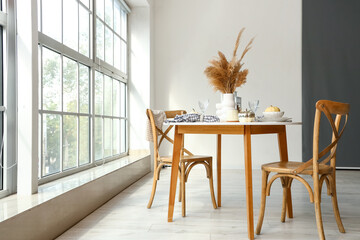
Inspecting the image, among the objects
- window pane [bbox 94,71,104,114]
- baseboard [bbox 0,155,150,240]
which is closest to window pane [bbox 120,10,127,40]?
window pane [bbox 94,71,104,114]

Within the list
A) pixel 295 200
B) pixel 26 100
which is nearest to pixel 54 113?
pixel 26 100

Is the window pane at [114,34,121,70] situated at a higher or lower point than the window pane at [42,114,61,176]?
higher

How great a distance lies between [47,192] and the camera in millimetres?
2273

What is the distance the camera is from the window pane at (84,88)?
3405 mm

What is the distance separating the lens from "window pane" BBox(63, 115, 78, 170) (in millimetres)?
3016

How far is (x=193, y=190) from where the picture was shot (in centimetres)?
375

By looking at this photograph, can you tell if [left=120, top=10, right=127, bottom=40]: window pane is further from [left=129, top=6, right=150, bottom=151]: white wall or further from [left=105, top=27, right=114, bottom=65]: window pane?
[left=105, top=27, right=114, bottom=65]: window pane

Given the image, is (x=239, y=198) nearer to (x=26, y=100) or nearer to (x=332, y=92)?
(x=26, y=100)

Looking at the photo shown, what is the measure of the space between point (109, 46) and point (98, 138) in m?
1.18

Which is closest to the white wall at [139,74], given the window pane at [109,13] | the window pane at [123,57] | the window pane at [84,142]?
the window pane at [123,57]

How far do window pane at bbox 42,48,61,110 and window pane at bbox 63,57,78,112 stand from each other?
118 millimetres

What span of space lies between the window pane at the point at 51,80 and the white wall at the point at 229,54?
9.27ft

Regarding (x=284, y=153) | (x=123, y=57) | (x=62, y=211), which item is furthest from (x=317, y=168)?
(x=123, y=57)

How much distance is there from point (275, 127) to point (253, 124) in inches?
14.4
